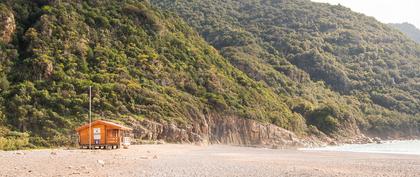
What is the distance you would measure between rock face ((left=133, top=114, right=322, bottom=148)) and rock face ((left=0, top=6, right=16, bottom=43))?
1964 centimetres

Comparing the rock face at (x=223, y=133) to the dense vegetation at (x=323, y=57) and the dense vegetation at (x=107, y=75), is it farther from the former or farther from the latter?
the dense vegetation at (x=323, y=57)

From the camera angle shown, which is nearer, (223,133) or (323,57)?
(223,133)

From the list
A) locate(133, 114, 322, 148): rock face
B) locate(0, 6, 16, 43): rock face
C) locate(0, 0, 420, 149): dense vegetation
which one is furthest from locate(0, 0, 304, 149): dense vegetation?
locate(133, 114, 322, 148): rock face

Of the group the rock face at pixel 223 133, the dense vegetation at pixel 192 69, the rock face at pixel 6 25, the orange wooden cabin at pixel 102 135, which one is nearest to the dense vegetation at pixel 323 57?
the dense vegetation at pixel 192 69

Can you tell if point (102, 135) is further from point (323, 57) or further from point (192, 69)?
point (323, 57)

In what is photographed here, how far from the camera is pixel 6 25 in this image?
5656cm

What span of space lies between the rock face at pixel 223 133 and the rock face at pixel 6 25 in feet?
64.5

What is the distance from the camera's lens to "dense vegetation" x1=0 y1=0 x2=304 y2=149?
154 ft

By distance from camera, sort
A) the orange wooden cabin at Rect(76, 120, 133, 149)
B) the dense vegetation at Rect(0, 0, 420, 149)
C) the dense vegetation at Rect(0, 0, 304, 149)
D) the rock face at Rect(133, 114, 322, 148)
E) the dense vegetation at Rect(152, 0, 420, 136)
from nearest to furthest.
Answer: the orange wooden cabin at Rect(76, 120, 133, 149) < the dense vegetation at Rect(0, 0, 304, 149) < the dense vegetation at Rect(0, 0, 420, 149) < the rock face at Rect(133, 114, 322, 148) < the dense vegetation at Rect(152, 0, 420, 136)

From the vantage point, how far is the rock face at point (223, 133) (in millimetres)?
50844

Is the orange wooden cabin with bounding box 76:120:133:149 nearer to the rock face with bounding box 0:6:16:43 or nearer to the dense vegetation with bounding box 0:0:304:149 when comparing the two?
the dense vegetation with bounding box 0:0:304:149

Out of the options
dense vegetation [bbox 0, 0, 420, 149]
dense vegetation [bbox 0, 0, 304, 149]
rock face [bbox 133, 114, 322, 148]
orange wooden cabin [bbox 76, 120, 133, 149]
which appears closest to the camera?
orange wooden cabin [bbox 76, 120, 133, 149]

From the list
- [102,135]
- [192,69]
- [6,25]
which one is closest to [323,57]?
[192,69]

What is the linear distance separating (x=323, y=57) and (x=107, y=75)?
71921 millimetres
